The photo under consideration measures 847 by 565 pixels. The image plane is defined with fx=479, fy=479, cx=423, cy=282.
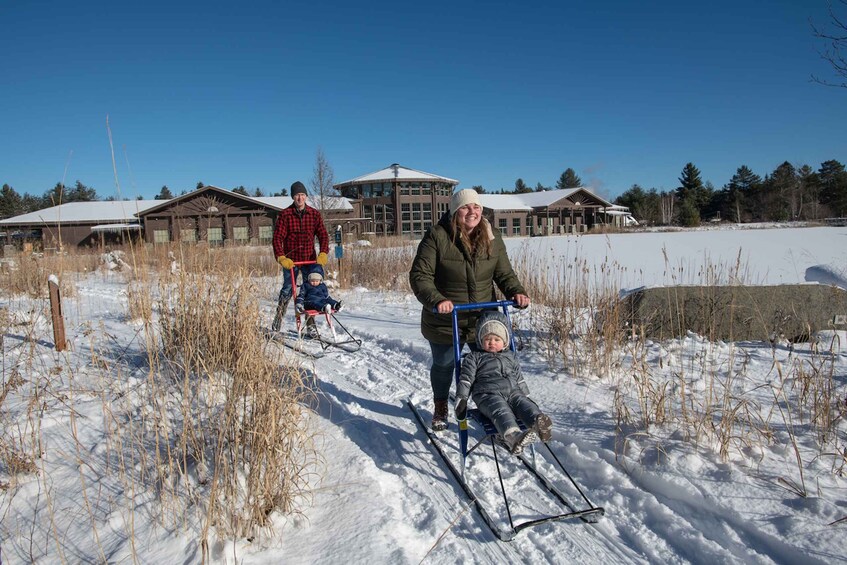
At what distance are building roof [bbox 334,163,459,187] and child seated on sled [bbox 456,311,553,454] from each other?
3967 centimetres

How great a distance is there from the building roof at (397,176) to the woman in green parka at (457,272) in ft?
129

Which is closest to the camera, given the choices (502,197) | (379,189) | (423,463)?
(423,463)

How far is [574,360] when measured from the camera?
484cm

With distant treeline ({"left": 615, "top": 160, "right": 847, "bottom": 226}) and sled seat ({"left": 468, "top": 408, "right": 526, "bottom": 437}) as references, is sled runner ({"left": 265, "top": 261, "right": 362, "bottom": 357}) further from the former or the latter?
distant treeline ({"left": 615, "top": 160, "right": 847, "bottom": 226})

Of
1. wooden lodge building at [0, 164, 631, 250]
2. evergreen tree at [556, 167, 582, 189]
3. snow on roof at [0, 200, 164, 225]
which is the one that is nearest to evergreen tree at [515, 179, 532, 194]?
evergreen tree at [556, 167, 582, 189]

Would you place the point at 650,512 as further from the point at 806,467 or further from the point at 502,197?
the point at 502,197

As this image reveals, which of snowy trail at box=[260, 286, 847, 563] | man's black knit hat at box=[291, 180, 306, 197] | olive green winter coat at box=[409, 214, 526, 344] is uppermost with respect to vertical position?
man's black knit hat at box=[291, 180, 306, 197]

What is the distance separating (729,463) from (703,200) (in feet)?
201

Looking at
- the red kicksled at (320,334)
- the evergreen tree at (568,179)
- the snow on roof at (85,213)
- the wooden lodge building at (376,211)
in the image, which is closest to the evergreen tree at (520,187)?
the evergreen tree at (568,179)

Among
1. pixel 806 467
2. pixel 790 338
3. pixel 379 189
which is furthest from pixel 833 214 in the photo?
pixel 806 467

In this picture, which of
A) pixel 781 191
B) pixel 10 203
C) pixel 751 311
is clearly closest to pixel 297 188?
pixel 751 311

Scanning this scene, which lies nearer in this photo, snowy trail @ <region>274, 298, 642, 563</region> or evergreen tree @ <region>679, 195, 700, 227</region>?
snowy trail @ <region>274, 298, 642, 563</region>

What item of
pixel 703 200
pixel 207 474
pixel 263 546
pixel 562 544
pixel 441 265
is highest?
pixel 703 200

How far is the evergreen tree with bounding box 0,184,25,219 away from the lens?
143 ft
